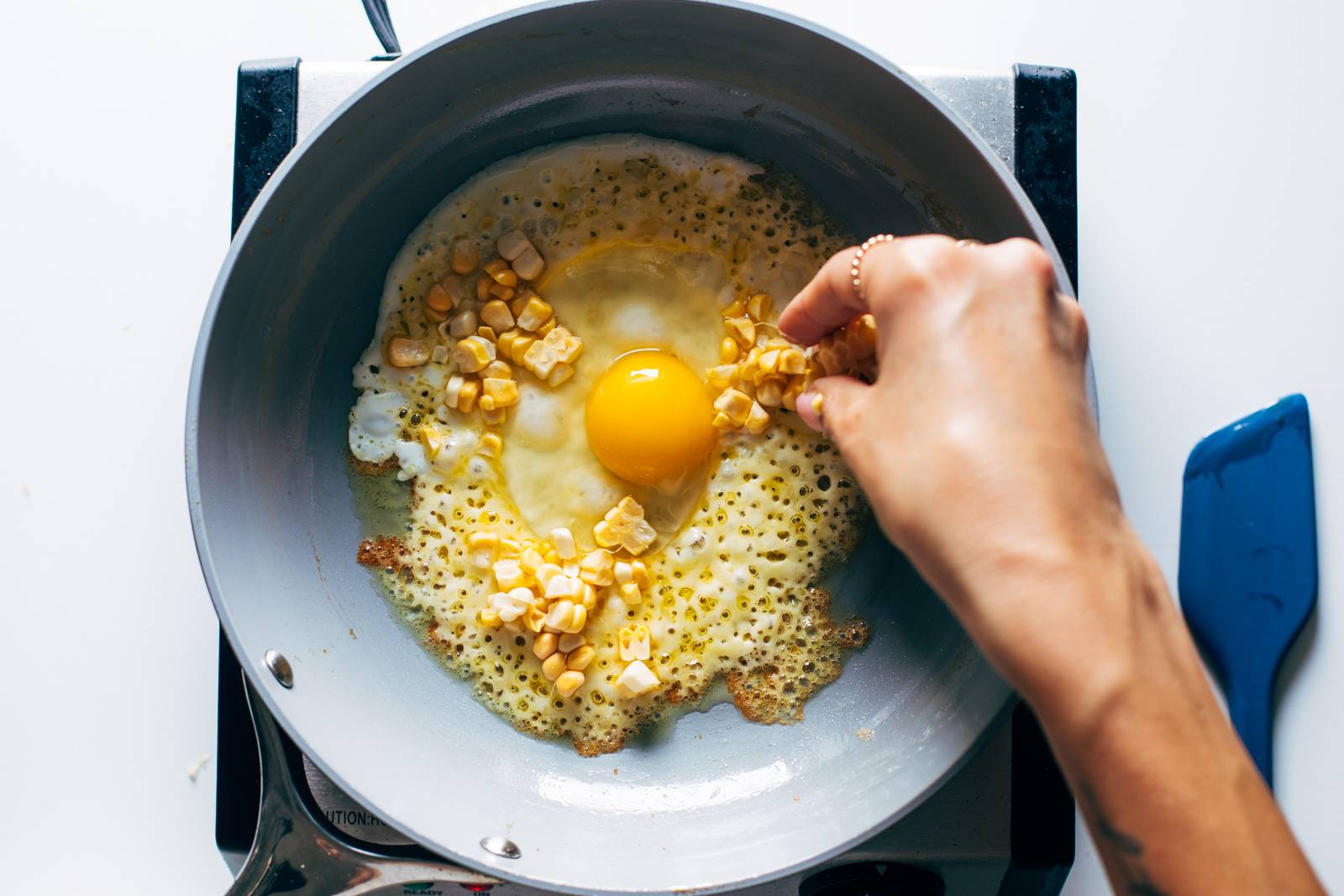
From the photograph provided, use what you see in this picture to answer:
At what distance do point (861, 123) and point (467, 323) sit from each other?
51 centimetres

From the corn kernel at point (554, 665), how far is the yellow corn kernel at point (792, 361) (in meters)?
0.43

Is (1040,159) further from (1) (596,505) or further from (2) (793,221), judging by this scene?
(1) (596,505)

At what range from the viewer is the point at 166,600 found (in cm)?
128

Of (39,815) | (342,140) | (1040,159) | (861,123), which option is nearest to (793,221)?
(861,123)

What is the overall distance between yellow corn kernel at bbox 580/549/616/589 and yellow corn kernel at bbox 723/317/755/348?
0.30 m

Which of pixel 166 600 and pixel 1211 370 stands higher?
pixel 1211 370

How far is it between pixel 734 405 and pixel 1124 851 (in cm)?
61

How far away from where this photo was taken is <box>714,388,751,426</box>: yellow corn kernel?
115 cm

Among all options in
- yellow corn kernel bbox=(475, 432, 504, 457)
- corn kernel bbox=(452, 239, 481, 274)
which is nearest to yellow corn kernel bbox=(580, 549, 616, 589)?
yellow corn kernel bbox=(475, 432, 504, 457)

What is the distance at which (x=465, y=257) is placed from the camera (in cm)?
118

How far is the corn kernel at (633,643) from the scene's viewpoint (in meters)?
1.13

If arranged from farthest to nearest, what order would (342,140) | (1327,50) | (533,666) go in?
(1327,50) → (533,666) → (342,140)

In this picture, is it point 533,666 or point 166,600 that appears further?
point 166,600

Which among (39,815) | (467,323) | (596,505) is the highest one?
(467,323)
